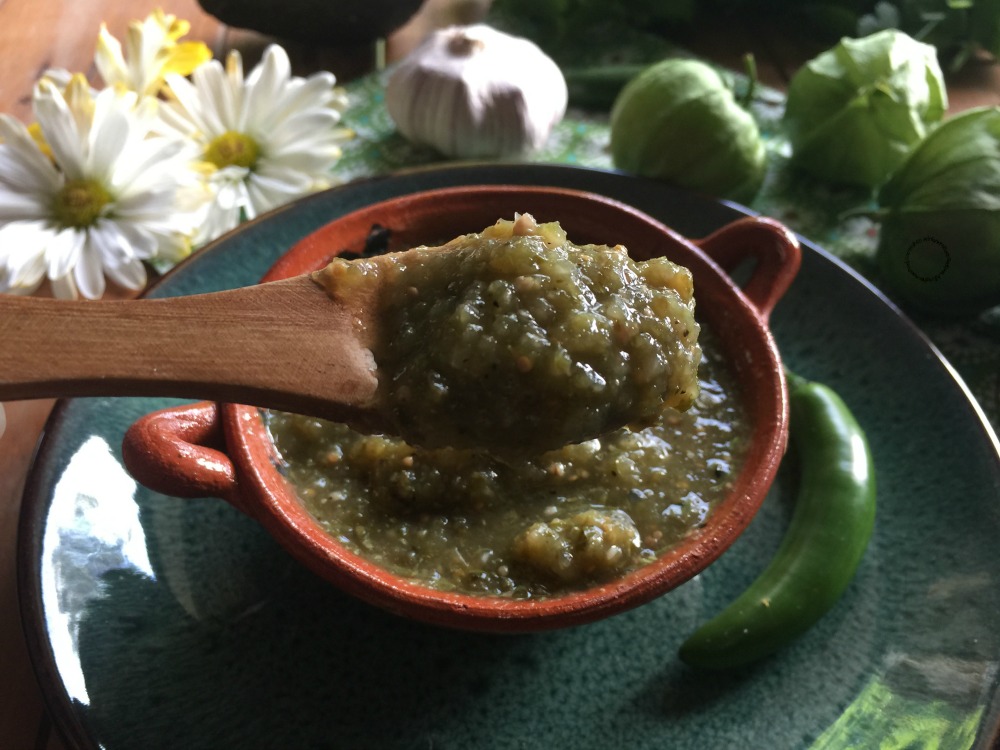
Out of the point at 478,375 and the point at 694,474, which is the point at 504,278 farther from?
the point at 694,474

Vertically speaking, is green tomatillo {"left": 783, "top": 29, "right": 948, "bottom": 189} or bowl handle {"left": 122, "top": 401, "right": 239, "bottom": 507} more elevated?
green tomatillo {"left": 783, "top": 29, "right": 948, "bottom": 189}

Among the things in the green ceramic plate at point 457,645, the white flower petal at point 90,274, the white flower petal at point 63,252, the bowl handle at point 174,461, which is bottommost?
the green ceramic plate at point 457,645

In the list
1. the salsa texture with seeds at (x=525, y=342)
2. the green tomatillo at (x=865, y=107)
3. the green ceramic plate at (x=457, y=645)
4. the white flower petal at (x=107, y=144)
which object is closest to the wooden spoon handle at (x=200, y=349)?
the salsa texture with seeds at (x=525, y=342)

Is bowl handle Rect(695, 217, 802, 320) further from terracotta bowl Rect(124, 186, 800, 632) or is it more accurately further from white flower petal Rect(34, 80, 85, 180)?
white flower petal Rect(34, 80, 85, 180)

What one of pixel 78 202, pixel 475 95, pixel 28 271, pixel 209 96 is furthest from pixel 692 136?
pixel 28 271

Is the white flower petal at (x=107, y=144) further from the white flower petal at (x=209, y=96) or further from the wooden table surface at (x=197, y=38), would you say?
the wooden table surface at (x=197, y=38)

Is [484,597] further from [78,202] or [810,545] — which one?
[78,202]

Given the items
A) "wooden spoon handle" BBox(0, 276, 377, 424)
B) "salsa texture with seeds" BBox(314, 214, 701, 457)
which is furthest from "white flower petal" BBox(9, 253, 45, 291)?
"salsa texture with seeds" BBox(314, 214, 701, 457)

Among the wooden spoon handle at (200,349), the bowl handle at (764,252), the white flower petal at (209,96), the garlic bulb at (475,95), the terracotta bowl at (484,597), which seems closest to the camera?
the wooden spoon handle at (200,349)
